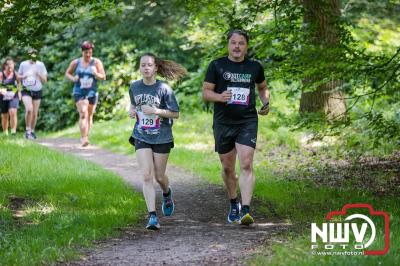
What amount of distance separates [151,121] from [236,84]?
44.3 inches

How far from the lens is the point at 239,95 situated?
7.87m

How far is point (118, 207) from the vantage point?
8.87 metres

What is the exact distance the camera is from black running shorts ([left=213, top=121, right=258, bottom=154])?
7902 mm

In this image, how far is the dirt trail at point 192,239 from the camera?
643 cm

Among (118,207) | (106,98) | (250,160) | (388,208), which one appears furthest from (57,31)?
(106,98)

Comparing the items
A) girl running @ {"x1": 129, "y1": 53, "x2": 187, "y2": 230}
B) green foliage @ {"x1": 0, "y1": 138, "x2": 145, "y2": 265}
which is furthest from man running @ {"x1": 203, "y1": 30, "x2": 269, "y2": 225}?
green foliage @ {"x1": 0, "y1": 138, "x2": 145, "y2": 265}

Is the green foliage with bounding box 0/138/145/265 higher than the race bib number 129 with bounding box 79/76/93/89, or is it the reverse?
the race bib number 129 with bounding box 79/76/93/89

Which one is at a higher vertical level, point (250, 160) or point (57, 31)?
point (57, 31)

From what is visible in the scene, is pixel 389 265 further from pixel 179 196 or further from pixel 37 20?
pixel 37 20

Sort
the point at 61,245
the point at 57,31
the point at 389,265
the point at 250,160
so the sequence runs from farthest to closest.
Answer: the point at 57,31 < the point at 250,160 < the point at 61,245 < the point at 389,265

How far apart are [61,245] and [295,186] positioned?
15.0ft

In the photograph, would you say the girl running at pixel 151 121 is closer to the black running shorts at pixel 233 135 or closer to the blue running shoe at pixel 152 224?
the blue running shoe at pixel 152 224

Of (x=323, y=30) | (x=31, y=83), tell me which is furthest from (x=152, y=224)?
(x=31, y=83)

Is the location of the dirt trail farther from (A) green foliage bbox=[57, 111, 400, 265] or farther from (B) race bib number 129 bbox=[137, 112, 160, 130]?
(B) race bib number 129 bbox=[137, 112, 160, 130]
